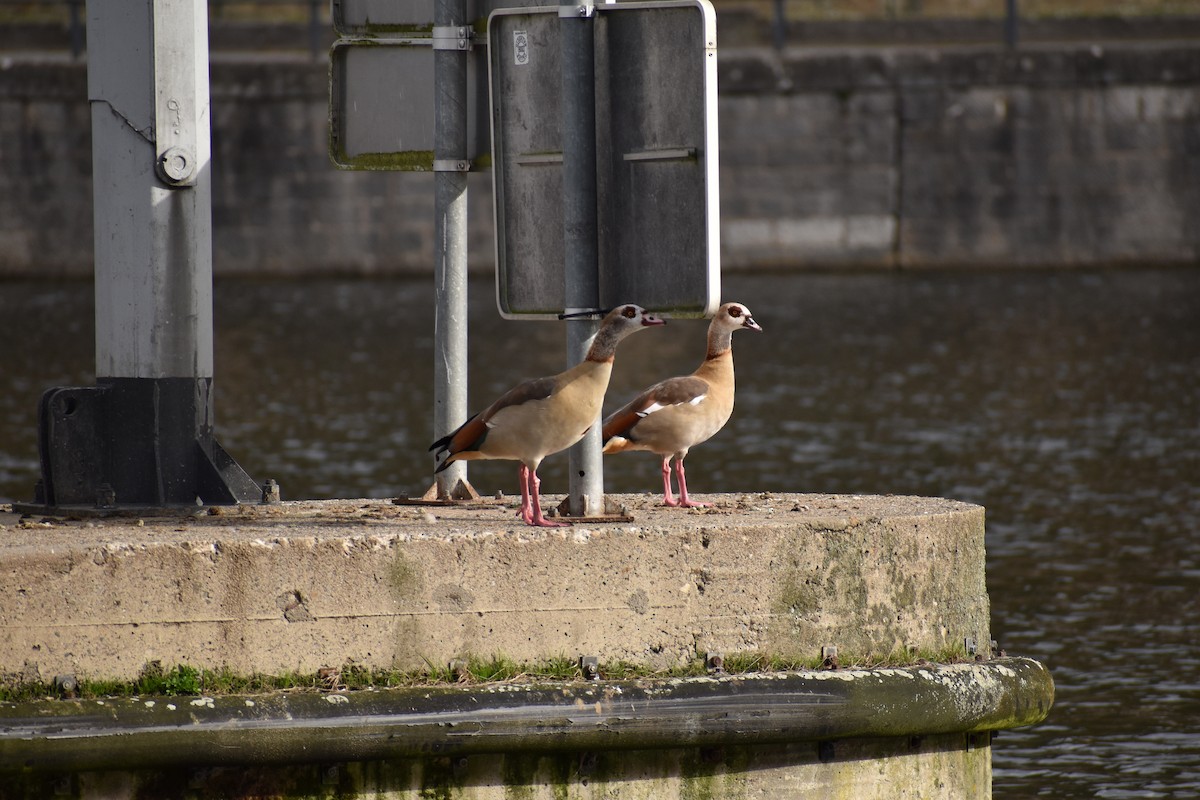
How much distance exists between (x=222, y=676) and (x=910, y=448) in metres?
10.9

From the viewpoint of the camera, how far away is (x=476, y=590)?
5.67 meters

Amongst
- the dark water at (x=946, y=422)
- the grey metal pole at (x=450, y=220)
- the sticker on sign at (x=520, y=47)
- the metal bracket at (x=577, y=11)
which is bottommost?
the dark water at (x=946, y=422)

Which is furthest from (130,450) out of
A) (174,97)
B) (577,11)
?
(577,11)

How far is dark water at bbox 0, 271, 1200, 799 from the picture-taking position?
9.76 metres

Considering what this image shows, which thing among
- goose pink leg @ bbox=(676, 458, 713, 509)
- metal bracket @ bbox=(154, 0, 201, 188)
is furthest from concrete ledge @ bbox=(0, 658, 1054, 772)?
metal bracket @ bbox=(154, 0, 201, 188)

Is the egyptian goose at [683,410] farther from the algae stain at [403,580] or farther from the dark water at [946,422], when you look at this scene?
the dark water at [946,422]

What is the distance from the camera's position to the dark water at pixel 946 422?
976 cm

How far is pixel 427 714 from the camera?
5488mm

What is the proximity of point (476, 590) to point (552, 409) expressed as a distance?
65 centimetres

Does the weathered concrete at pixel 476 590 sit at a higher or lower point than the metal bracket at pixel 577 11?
lower

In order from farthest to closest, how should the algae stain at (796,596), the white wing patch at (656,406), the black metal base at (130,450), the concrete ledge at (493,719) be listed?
the black metal base at (130,450) < the white wing patch at (656,406) < the algae stain at (796,596) < the concrete ledge at (493,719)

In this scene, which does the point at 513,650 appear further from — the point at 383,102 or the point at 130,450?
the point at 383,102

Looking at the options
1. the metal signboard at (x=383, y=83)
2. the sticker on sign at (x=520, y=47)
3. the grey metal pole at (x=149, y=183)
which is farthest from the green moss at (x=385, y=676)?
the metal signboard at (x=383, y=83)

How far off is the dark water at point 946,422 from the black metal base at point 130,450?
326 centimetres
